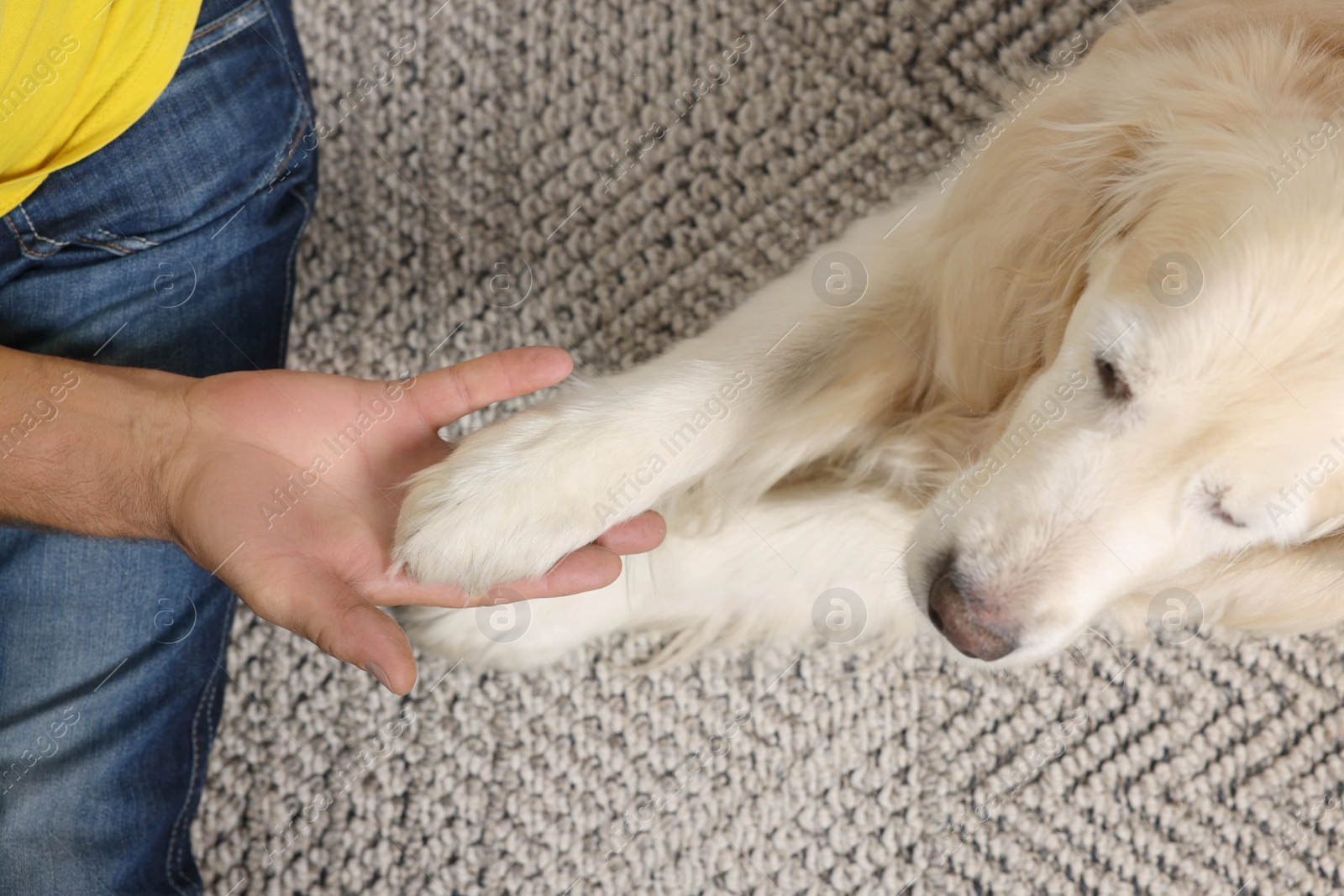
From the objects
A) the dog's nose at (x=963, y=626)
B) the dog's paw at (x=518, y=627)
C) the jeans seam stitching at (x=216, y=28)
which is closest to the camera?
the dog's nose at (x=963, y=626)

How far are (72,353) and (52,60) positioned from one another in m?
0.33

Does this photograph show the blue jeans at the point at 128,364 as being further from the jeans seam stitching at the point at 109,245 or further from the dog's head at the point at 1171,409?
the dog's head at the point at 1171,409

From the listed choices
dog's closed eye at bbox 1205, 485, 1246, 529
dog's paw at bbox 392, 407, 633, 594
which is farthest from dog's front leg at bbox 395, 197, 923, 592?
dog's closed eye at bbox 1205, 485, 1246, 529

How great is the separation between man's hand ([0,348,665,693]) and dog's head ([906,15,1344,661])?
36 cm

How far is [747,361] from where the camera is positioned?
39.7 inches

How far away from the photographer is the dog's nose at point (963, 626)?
812 millimetres

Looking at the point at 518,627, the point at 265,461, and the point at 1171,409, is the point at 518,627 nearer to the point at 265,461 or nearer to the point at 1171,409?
the point at 265,461

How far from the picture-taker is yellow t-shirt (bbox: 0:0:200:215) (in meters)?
0.84

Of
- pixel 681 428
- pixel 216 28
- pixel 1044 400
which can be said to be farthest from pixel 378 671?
pixel 216 28

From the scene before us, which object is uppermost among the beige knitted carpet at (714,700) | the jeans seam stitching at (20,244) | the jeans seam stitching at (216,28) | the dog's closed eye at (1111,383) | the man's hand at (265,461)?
the jeans seam stitching at (216,28)

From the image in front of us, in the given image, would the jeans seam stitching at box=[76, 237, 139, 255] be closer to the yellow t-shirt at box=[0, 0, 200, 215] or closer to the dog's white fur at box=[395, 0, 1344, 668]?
the yellow t-shirt at box=[0, 0, 200, 215]

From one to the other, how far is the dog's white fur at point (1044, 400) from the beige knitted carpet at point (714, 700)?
0.84 ft

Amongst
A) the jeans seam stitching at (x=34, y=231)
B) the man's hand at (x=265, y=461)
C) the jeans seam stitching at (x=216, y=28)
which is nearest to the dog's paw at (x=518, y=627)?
the man's hand at (x=265, y=461)

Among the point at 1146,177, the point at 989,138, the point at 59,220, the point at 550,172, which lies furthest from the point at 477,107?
the point at 1146,177
